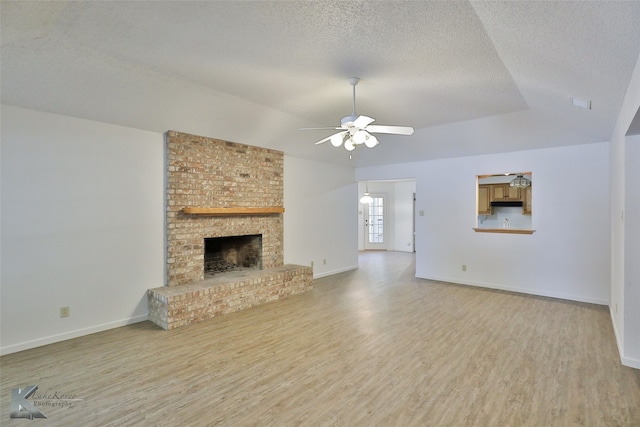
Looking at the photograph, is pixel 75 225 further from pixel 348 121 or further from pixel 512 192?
pixel 512 192

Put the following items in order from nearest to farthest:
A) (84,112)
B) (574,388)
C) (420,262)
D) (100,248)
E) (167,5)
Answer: (167,5) < (574,388) < (84,112) < (100,248) < (420,262)

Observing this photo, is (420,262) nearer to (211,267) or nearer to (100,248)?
(211,267)

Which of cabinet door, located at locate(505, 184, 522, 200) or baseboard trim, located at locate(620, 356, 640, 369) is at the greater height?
cabinet door, located at locate(505, 184, 522, 200)

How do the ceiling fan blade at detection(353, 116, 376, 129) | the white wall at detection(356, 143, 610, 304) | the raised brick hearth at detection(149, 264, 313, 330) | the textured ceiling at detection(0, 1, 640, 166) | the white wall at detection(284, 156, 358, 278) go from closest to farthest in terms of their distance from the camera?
the textured ceiling at detection(0, 1, 640, 166)
the ceiling fan blade at detection(353, 116, 376, 129)
the raised brick hearth at detection(149, 264, 313, 330)
the white wall at detection(356, 143, 610, 304)
the white wall at detection(284, 156, 358, 278)

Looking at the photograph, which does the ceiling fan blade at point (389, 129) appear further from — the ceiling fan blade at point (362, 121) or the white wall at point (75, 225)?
the white wall at point (75, 225)

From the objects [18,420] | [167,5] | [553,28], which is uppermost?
[167,5]

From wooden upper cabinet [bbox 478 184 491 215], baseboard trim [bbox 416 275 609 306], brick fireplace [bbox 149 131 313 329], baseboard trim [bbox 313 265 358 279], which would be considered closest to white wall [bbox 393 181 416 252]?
wooden upper cabinet [bbox 478 184 491 215]

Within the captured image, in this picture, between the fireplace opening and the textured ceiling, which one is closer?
the textured ceiling

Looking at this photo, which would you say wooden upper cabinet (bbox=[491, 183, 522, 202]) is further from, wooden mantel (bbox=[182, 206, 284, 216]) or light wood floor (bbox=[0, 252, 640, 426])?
wooden mantel (bbox=[182, 206, 284, 216])

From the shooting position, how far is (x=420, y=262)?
661 cm

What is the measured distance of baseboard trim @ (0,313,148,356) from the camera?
10.6 feet

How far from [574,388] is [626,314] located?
3.16 feet

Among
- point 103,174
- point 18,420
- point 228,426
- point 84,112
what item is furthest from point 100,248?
point 228,426

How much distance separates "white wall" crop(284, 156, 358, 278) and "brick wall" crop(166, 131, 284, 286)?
34cm
